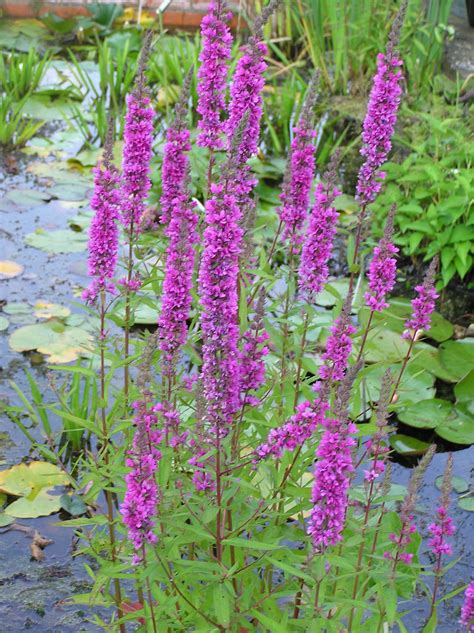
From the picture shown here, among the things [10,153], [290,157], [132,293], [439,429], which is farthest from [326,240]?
[10,153]

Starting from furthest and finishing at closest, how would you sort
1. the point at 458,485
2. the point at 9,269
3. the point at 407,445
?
the point at 9,269
the point at 407,445
the point at 458,485

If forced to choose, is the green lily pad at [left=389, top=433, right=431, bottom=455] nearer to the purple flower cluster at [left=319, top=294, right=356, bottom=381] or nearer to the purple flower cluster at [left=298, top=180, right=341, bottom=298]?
the purple flower cluster at [left=298, top=180, right=341, bottom=298]

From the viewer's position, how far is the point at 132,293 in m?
3.10

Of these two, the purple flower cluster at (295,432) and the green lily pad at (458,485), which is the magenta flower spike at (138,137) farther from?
the green lily pad at (458,485)

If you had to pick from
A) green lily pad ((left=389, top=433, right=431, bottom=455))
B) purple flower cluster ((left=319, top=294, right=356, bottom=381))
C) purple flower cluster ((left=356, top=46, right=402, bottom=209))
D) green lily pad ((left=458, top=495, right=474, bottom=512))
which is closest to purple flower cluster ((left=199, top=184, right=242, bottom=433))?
purple flower cluster ((left=319, top=294, right=356, bottom=381))

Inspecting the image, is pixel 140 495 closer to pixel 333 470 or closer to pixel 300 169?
pixel 333 470

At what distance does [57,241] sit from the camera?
624 cm

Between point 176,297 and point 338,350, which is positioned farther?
point 338,350

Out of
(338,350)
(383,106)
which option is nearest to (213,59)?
(383,106)

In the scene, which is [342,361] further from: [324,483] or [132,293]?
[132,293]

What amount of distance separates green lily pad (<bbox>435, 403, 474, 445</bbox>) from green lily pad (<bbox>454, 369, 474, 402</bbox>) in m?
0.05

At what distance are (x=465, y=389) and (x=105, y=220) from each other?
108 inches

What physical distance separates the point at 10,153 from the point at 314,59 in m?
3.00

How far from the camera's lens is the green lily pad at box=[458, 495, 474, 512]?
170 inches
